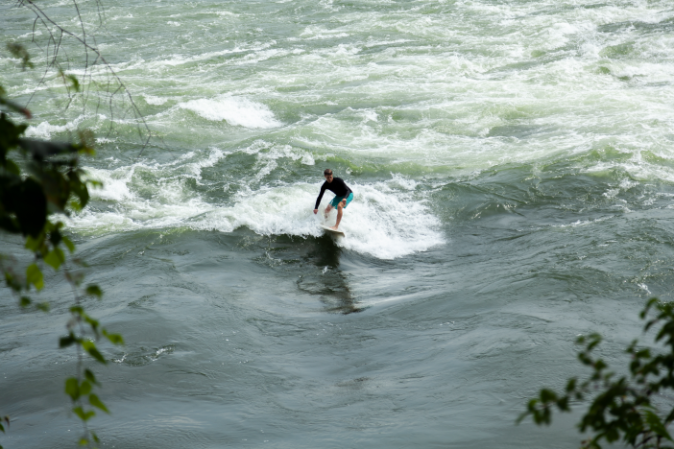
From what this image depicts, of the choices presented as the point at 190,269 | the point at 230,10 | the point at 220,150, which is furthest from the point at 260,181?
the point at 230,10

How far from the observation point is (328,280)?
463 inches

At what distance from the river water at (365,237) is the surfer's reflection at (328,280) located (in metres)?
0.06

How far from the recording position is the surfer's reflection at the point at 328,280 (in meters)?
10.5

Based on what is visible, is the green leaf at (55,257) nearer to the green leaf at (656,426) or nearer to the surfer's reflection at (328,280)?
the green leaf at (656,426)

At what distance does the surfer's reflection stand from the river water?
0.06 m

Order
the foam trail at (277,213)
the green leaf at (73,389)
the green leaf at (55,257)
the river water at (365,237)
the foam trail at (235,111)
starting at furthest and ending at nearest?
the foam trail at (235,111)
the foam trail at (277,213)
the river water at (365,237)
the green leaf at (73,389)
the green leaf at (55,257)

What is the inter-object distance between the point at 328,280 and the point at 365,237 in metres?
2.17

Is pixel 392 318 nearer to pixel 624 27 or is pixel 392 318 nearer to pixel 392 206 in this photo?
pixel 392 206

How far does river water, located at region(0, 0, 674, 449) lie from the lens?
7281mm

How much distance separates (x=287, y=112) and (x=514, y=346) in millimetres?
14080

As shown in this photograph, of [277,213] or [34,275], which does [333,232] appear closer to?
[277,213]

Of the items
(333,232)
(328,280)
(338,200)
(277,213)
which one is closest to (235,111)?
(277,213)

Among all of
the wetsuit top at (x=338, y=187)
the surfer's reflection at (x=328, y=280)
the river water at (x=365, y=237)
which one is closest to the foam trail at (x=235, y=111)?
the river water at (x=365, y=237)

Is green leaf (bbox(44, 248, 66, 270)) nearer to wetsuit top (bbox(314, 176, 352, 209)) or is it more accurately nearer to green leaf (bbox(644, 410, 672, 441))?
green leaf (bbox(644, 410, 672, 441))
